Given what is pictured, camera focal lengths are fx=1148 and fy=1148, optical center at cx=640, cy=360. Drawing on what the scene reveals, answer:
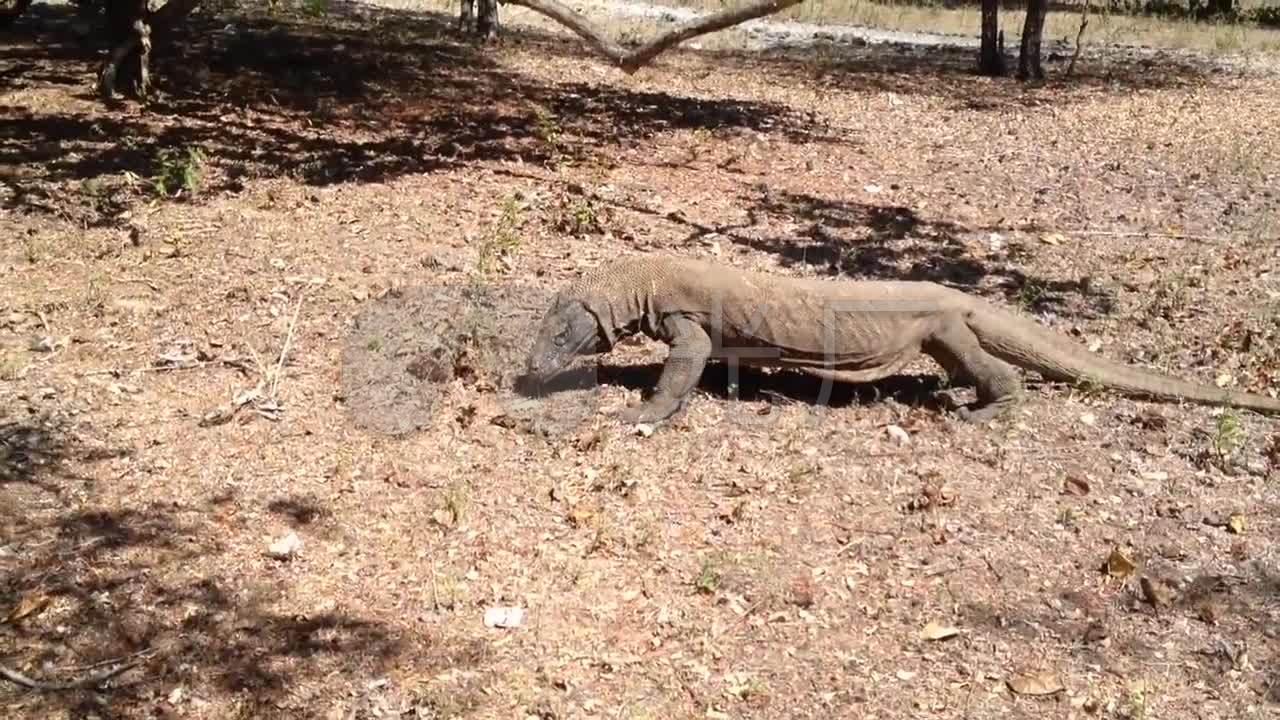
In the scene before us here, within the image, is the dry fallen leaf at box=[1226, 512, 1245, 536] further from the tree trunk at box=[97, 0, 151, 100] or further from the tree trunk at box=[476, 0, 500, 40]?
the tree trunk at box=[476, 0, 500, 40]

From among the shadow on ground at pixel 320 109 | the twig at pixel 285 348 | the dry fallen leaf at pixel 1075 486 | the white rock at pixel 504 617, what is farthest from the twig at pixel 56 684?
the shadow on ground at pixel 320 109

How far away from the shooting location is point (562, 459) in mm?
4855

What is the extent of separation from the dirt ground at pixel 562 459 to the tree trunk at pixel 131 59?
0.26m

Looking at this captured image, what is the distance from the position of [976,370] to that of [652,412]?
1.53m

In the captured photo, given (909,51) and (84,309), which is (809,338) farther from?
(909,51)

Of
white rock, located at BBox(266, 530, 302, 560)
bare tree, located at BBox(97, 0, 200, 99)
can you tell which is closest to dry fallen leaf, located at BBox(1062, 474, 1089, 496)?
white rock, located at BBox(266, 530, 302, 560)

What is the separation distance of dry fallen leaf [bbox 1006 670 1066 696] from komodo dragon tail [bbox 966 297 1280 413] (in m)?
2.07

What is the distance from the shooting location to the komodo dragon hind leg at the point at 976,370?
5348 millimetres

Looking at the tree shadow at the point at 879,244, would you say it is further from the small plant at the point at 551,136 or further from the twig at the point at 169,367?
the twig at the point at 169,367

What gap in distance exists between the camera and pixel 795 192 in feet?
29.2

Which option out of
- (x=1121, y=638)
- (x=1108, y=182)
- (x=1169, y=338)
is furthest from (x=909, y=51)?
(x=1121, y=638)

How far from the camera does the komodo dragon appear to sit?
5262mm

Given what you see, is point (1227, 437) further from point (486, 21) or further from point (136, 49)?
point (486, 21)

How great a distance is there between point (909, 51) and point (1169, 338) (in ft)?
38.8
